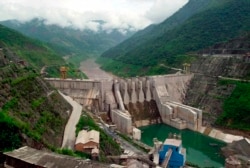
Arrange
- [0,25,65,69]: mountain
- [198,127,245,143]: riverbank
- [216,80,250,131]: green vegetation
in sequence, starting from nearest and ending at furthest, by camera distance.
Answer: [198,127,245,143]: riverbank → [216,80,250,131]: green vegetation → [0,25,65,69]: mountain

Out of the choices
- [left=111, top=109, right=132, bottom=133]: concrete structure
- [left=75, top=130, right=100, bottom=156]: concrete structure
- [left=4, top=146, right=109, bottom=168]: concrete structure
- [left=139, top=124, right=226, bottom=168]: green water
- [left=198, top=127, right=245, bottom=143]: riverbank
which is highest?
[left=4, top=146, right=109, bottom=168]: concrete structure

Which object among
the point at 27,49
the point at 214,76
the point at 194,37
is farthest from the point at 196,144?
the point at 27,49

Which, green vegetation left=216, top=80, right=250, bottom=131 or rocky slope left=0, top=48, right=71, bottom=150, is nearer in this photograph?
rocky slope left=0, top=48, right=71, bottom=150

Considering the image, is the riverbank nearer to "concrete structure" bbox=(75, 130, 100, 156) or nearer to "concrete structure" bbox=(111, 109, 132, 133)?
"concrete structure" bbox=(111, 109, 132, 133)

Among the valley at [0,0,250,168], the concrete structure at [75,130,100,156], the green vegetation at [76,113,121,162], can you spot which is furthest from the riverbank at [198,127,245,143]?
the concrete structure at [75,130,100,156]

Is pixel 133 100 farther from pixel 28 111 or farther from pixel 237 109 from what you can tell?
pixel 28 111

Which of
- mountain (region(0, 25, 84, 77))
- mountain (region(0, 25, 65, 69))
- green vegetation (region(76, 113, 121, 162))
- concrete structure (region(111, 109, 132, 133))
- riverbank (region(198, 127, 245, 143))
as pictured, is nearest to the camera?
green vegetation (region(76, 113, 121, 162))

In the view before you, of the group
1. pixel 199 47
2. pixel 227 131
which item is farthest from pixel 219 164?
pixel 199 47
